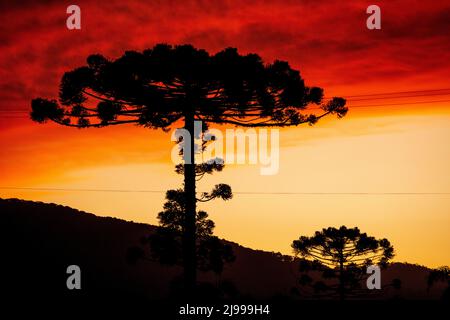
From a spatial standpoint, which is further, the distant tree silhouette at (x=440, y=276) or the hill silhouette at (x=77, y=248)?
the hill silhouette at (x=77, y=248)

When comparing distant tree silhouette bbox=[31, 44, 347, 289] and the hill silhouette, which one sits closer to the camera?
distant tree silhouette bbox=[31, 44, 347, 289]

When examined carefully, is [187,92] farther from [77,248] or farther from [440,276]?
[77,248]

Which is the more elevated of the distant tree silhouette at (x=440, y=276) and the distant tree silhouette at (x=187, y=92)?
the distant tree silhouette at (x=187, y=92)

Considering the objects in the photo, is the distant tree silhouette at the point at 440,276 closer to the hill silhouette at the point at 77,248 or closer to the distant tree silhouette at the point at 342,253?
the distant tree silhouette at the point at 342,253

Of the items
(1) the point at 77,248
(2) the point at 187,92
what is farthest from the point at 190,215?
(1) the point at 77,248

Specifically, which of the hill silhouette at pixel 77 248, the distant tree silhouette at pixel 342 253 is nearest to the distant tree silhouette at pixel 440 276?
the distant tree silhouette at pixel 342 253

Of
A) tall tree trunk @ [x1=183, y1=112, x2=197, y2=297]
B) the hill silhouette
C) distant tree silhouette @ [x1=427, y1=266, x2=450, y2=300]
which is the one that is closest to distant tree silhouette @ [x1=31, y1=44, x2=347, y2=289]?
tall tree trunk @ [x1=183, y1=112, x2=197, y2=297]

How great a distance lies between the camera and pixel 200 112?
69.7ft

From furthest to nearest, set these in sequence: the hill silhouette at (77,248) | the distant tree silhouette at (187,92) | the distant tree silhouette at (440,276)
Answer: the hill silhouette at (77,248) → the distant tree silhouette at (440,276) → the distant tree silhouette at (187,92)

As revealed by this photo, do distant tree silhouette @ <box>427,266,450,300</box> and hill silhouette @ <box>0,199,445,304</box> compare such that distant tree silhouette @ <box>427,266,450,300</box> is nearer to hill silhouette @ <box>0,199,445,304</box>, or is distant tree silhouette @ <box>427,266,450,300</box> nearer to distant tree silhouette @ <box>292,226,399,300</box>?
distant tree silhouette @ <box>292,226,399,300</box>

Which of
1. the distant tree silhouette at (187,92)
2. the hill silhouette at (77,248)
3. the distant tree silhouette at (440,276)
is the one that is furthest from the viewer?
the hill silhouette at (77,248)

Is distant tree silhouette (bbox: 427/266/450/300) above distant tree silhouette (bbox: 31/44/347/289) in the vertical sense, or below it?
below
